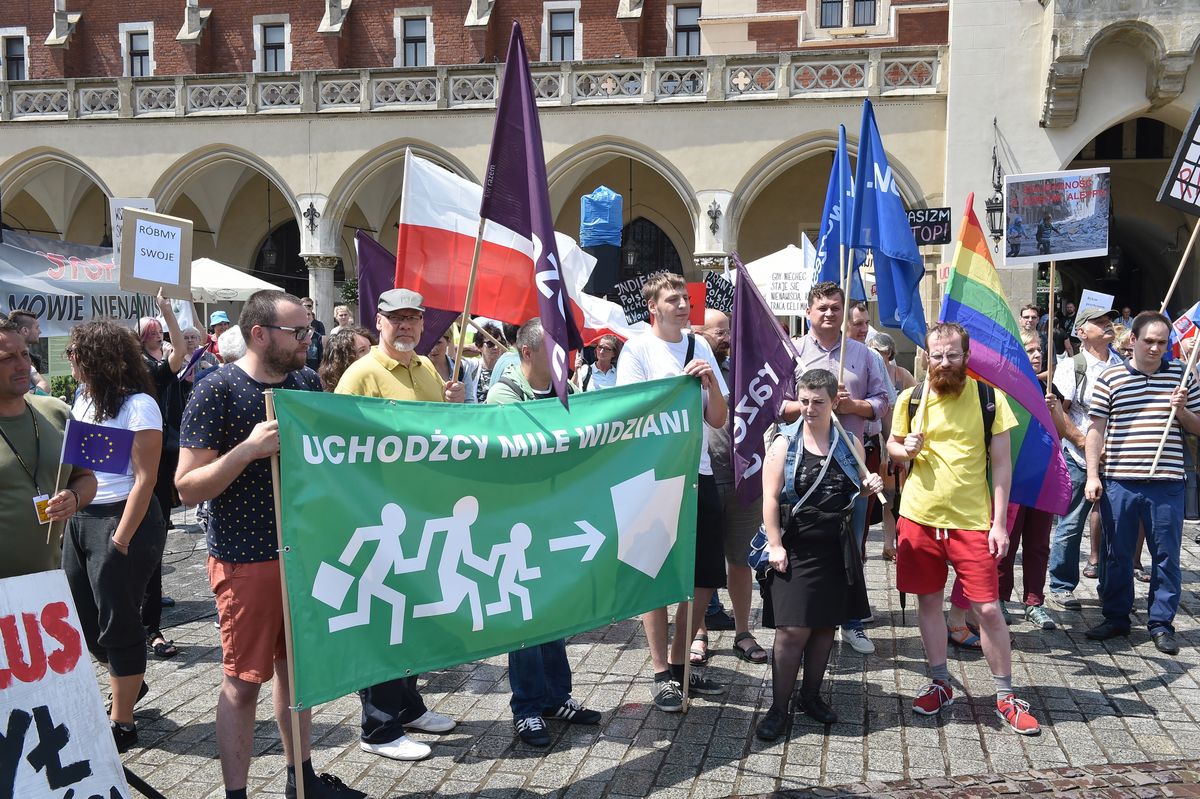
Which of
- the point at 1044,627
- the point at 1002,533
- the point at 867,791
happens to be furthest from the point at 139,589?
the point at 1044,627

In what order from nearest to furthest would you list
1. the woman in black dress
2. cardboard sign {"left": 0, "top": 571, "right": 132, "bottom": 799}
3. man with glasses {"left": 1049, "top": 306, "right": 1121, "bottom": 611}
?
cardboard sign {"left": 0, "top": 571, "right": 132, "bottom": 799} → the woman in black dress → man with glasses {"left": 1049, "top": 306, "right": 1121, "bottom": 611}

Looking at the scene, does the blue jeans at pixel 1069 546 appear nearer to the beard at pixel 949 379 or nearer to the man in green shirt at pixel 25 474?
the beard at pixel 949 379

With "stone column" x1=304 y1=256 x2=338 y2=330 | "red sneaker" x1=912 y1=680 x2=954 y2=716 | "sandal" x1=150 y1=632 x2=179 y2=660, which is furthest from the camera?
"stone column" x1=304 y1=256 x2=338 y2=330

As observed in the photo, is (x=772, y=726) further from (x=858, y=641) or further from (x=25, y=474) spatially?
(x=25, y=474)

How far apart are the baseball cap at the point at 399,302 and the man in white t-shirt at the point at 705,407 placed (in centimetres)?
107

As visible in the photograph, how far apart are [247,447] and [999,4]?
18.2m

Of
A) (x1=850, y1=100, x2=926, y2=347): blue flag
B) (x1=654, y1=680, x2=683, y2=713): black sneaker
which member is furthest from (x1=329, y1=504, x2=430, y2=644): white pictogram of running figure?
(x1=850, y1=100, x2=926, y2=347): blue flag

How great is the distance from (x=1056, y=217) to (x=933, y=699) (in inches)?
146


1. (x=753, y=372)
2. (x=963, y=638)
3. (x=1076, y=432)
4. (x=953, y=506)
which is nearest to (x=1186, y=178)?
(x=1076, y=432)

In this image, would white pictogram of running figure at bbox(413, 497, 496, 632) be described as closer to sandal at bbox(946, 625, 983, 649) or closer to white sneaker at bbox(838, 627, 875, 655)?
white sneaker at bbox(838, 627, 875, 655)

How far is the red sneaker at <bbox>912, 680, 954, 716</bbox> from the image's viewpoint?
16.3 feet

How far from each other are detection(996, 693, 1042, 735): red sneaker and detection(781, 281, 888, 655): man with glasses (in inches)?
44.6

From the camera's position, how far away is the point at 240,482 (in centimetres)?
366

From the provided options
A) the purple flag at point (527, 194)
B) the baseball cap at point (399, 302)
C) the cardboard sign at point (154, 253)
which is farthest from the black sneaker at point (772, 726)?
the cardboard sign at point (154, 253)
